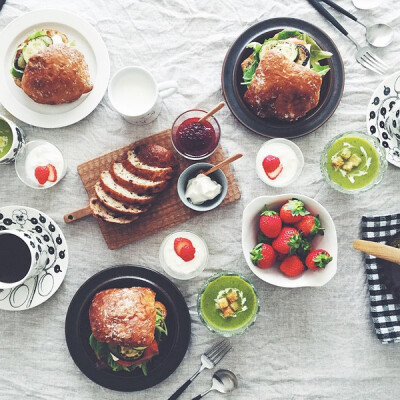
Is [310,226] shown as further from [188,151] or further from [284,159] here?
[188,151]

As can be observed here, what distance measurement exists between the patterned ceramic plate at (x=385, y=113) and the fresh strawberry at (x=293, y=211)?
45cm

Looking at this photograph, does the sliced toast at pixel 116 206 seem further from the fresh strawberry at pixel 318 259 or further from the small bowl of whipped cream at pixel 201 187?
the fresh strawberry at pixel 318 259

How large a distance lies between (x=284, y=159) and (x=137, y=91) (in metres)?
Answer: 0.67

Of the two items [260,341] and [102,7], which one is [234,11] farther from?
[260,341]

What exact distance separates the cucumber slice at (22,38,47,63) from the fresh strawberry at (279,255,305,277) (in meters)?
1.32

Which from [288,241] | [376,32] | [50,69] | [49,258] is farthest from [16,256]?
[376,32]

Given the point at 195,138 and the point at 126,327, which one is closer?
the point at 126,327

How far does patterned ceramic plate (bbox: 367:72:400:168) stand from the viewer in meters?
2.12

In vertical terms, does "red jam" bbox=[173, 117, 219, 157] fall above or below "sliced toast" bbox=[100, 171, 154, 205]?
above

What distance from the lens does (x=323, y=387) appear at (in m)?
2.17

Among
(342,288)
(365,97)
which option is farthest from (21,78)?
(342,288)

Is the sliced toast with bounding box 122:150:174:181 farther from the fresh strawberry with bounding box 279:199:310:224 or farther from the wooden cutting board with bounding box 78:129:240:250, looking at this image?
the fresh strawberry with bounding box 279:199:310:224

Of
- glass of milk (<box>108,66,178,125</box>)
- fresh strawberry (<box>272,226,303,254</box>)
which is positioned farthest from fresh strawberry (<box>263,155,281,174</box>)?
glass of milk (<box>108,66,178,125</box>)

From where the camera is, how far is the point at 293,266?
1.99 m
